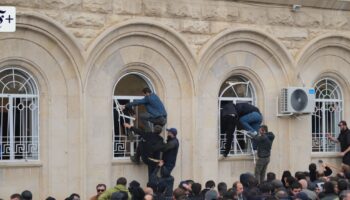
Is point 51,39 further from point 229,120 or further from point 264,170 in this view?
point 264,170

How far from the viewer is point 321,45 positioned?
69.8ft

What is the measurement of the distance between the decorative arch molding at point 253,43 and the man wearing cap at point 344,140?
168 centimetres

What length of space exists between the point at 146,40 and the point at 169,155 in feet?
8.31

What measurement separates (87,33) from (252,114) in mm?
4265

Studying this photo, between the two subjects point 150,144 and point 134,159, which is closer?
point 150,144

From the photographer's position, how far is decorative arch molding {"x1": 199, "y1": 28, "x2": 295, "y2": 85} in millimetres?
19469

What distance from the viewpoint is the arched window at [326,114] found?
21469 mm

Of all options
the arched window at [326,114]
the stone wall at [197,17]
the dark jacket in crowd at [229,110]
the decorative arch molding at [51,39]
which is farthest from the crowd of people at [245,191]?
the arched window at [326,114]

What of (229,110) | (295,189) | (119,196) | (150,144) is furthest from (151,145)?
(119,196)

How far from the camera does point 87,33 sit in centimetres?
1794

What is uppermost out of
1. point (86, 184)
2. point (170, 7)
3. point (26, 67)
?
point (170, 7)

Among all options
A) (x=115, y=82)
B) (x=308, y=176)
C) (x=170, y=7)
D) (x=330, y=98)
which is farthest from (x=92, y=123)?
(x=330, y=98)

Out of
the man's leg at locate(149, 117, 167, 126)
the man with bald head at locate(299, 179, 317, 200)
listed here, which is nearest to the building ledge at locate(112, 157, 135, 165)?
the man's leg at locate(149, 117, 167, 126)

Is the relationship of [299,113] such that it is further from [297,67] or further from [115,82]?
[115,82]
